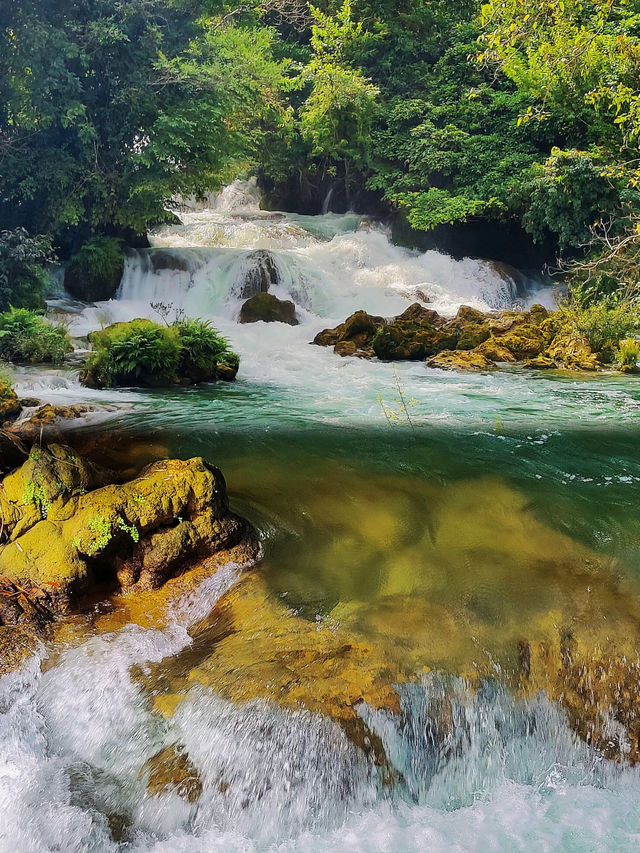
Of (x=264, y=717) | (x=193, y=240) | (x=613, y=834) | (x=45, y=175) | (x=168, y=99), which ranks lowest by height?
(x=613, y=834)

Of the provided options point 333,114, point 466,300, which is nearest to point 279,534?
point 466,300

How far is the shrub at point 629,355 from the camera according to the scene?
8973 mm

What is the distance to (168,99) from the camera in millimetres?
11000

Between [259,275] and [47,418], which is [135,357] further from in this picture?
[259,275]

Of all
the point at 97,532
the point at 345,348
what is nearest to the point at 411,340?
the point at 345,348

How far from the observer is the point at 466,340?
409 inches

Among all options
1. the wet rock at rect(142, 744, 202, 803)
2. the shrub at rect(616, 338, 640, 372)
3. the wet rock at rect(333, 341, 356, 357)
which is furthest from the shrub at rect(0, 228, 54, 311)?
the shrub at rect(616, 338, 640, 372)

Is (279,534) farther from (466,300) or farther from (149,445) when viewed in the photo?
(466,300)

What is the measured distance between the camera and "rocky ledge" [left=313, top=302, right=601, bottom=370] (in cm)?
946

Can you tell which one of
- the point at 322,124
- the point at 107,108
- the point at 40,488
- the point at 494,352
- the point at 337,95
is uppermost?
the point at 337,95

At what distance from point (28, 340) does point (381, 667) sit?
796cm

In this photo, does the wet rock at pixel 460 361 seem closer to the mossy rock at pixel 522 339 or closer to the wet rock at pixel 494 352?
the wet rock at pixel 494 352

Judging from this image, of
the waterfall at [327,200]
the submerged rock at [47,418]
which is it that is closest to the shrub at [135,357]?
the submerged rock at [47,418]

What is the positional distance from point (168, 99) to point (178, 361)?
6308 mm
